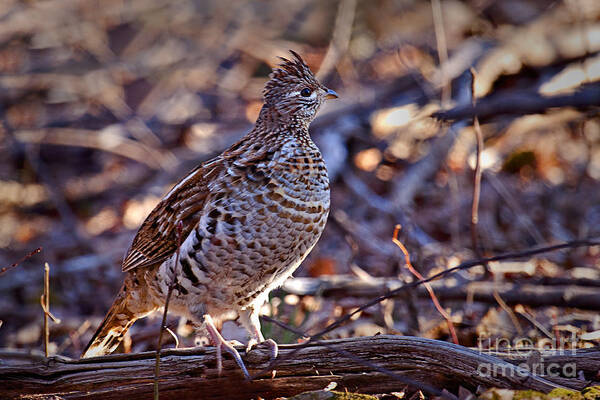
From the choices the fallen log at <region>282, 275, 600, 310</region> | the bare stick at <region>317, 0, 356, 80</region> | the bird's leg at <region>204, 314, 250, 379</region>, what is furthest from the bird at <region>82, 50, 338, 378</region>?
the bare stick at <region>317, 0, 356, 80</region>

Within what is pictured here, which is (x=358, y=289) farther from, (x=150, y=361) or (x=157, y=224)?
(x=150, y=361)

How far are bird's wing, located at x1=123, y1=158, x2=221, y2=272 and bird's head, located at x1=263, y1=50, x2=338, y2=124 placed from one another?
549mm

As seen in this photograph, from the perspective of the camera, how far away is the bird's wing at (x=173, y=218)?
3729mm

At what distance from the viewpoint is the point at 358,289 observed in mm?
5227

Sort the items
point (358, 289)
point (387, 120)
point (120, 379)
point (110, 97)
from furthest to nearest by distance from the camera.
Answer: point (110, 97), point (387, 120), point (358, 289), point (120, 379)

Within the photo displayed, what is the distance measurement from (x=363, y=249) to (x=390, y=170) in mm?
1597

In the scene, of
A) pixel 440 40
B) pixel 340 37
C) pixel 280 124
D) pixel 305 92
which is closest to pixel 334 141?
pixel 440 40

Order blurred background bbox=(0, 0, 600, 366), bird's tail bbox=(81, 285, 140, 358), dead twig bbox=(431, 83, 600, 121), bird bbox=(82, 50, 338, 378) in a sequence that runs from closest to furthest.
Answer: dead twig bbox=(431, 83, 600, 121) → bird bbox=(82, 50, 338, 378) → bird's tail bbox=(81, 285, 140, 358) → blurred background bbox=(0, 0, 600, 366)

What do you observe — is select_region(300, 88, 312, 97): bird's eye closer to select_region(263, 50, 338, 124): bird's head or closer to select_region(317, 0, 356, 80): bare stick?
select_region(263, 50, 338, 124): bird's head

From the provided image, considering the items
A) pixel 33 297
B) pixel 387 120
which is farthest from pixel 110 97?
pixel 387 120

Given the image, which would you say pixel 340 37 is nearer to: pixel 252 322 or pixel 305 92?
pixel 305 92

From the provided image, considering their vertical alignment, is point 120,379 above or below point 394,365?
below

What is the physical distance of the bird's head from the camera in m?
4.02

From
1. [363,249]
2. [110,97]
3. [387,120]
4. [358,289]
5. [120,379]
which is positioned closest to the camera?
[120,379]
